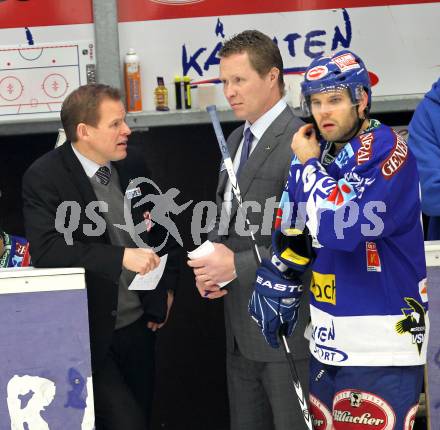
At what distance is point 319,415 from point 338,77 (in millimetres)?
1189

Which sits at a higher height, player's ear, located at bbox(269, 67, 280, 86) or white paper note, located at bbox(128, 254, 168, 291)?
player's ear, located at bbox(269, 67, 280, 86)

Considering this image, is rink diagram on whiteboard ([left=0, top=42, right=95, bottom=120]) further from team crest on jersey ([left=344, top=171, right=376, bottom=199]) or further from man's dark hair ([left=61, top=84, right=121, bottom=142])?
team crest on jersey ([left=344, top=171, right=376, bottom=199])

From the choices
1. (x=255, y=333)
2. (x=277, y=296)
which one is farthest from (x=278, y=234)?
(x=255, y=333)

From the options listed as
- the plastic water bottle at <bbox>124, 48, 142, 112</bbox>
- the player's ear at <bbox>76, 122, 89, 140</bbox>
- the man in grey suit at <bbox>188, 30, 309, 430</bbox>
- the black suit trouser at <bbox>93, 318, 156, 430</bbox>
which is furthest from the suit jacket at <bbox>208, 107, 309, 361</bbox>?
the plastic water bottle at <bbox>124, 48, 142, 112</bbox>

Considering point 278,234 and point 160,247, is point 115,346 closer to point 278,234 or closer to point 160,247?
point 160,247

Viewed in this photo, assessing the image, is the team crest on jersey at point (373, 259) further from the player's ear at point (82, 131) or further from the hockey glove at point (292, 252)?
the player's ear at point (82, 131)

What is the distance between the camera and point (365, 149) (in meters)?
3.34

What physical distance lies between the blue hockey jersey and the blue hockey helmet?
0.14 metres

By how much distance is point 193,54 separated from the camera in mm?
5336

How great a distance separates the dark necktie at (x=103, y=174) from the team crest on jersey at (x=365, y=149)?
1290 mm

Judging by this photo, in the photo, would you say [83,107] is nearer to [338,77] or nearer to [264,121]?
[264,121]

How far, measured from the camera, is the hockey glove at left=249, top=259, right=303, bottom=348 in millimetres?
3643

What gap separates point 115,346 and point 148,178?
0.75m

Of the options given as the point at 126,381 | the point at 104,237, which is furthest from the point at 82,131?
the point at 126,381
